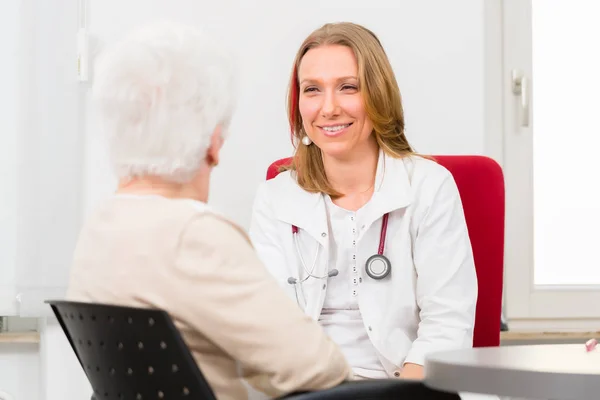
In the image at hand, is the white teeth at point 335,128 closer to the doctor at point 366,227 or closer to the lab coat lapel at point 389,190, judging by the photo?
the doctor at point 366,227

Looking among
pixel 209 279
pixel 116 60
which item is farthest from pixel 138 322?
pixel 116 60

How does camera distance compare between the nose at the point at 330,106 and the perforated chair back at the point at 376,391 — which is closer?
the perforated chair back at the point at 376,391

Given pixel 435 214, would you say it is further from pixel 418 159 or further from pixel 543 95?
pixel 543 95

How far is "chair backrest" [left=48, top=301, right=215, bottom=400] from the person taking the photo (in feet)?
3.77

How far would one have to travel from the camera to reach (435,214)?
87.0 inches

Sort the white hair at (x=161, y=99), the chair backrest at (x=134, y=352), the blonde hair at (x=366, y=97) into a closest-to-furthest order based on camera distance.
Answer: the chair backrest at (x=134, y=352)
the white hair at (x=161, y=99)
the blonde hair at (x=366, y=97)

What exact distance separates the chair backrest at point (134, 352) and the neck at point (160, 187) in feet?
0.66

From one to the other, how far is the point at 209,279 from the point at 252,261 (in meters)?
0.08

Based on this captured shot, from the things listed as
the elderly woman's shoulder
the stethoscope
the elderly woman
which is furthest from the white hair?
the stethoscope

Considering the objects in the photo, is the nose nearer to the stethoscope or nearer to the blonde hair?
the blonde hair

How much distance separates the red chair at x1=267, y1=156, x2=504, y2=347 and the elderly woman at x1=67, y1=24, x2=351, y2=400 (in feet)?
3.55

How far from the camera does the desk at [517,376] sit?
116 centimetres

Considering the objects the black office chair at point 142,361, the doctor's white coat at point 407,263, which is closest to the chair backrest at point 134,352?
the black office chair at point 142,361

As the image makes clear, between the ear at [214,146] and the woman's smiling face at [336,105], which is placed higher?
the woman's smiling face at [336,105]
